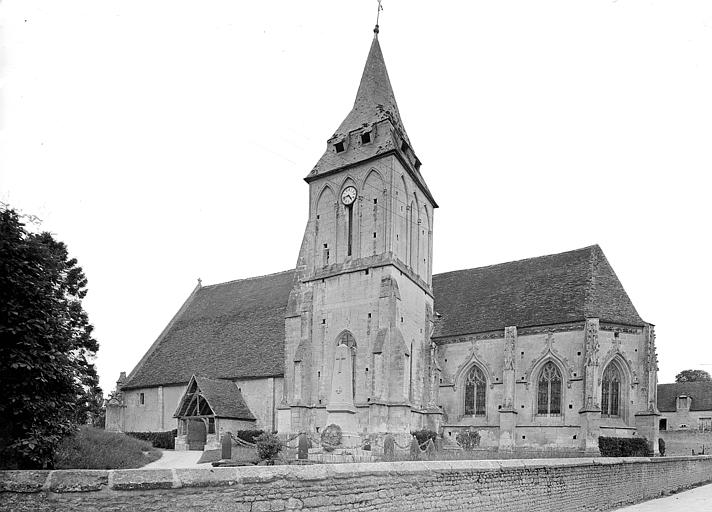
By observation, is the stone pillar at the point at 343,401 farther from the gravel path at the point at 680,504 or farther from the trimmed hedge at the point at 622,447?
the gravel path at the point at 680,504

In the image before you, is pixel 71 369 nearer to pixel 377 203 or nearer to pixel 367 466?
pixel 367 466

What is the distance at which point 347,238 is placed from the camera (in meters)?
31.0

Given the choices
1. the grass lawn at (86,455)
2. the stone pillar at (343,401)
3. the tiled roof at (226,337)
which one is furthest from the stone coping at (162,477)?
the tiled roof at (226,337)

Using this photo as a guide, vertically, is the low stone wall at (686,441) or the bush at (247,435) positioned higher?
the bush at (247,435)

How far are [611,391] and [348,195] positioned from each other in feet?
56.9

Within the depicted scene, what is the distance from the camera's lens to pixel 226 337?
127 ft

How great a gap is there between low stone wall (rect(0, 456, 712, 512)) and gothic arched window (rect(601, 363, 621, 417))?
15.3 metres

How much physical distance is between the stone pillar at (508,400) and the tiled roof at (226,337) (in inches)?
489

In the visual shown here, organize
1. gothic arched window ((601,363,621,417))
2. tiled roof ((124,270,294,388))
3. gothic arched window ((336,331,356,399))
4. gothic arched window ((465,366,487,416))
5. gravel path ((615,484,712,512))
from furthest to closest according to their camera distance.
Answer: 1. tiled roof ((124,270,294,388))
2. gothic arched window ((465,366,487,416))
3. gothic arched window ((601,363,621,417))
4. gothic arched window ((336,331,356,399))
5. gravel path ((615,484,712,512))

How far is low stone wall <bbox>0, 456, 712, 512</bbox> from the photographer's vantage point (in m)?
6.01

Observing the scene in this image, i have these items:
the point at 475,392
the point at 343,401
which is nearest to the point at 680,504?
the point at 343,401

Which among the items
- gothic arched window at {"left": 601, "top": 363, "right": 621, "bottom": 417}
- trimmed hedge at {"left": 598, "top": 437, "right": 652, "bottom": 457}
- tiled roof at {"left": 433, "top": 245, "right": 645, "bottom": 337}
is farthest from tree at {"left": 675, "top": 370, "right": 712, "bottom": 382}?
trimmed hedge at {"left": 598, "top": 437, "right": 652, "bottom": 457}

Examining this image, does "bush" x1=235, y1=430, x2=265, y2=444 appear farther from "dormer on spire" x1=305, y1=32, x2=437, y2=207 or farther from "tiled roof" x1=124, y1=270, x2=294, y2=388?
"dormer on spire" x1=305, y1=32, x2=437, y2=207

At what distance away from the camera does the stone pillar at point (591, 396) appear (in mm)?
28125
